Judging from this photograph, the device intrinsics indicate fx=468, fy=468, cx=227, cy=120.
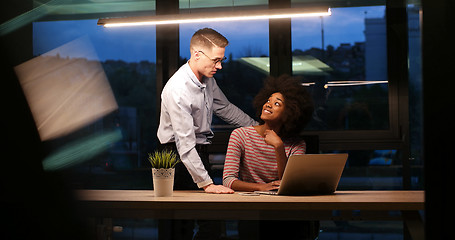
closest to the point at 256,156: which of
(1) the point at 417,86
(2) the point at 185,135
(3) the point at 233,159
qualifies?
(3) the point at 233,159

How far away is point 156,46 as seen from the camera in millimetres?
3453

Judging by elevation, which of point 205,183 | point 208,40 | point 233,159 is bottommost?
point 205,183

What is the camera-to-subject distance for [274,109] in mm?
2625

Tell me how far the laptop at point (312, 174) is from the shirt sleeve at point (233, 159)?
1.61 ft

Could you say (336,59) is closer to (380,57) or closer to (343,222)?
(380,57)

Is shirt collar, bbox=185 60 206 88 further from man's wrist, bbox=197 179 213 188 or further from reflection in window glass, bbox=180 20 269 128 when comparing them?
man's wrist, bbox=197 179 213 188

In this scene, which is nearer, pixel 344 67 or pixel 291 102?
pixel 291 102

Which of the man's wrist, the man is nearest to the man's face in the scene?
the man

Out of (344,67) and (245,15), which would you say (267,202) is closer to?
(245,15)

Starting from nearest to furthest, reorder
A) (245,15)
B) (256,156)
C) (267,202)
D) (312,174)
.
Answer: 1. (267,202)
2. (312,174)
3. (256,156)
4. (245,15)

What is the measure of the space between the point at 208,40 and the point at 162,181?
119 centimetres

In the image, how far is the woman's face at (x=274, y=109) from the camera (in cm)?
262

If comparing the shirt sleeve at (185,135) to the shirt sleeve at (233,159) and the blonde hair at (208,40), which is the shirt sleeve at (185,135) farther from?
the blonde hair at (208,40)

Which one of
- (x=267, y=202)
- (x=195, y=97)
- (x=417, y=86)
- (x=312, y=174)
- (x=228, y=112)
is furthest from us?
(x=228, y=112)
